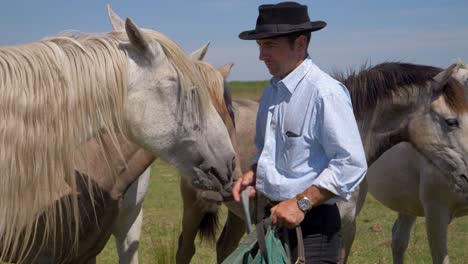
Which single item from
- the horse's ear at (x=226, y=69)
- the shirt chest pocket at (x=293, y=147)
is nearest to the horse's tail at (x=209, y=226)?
the horse's ear at (x=226, y=69)

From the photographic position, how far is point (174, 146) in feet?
10.3

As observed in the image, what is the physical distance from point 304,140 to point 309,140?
23 millimetres

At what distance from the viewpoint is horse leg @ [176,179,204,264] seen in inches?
237

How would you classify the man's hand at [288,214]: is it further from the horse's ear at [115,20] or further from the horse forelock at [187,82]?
the horse's ear at [115,20]

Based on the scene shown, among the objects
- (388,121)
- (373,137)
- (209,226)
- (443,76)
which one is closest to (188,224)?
(209,226)

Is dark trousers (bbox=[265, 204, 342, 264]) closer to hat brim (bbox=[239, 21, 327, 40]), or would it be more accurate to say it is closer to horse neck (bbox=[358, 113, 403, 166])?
Result: hat brim (bbox=[239, 21, 327, 40])

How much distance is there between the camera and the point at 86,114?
289cm

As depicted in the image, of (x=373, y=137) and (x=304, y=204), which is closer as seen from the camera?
(x=304, y=204)

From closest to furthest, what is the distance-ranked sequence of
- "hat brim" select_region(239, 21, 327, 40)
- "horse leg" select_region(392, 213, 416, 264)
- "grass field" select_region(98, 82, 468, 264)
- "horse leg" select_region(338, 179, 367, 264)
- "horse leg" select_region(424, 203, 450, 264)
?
"hat brim" select_region(239, 21, 327, 40) < "horse leg" select_region(338, 179, 367, 264) < "horse leg" select_region(424, 203, 450, 264) < "horse leg" select_region(392, 213, 416, 264) < "grass field" select_region(98, 82, 468, 264)

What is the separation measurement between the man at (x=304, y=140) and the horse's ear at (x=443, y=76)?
2.40 m

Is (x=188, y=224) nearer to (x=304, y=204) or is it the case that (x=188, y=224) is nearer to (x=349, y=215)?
(x=349, y=215)

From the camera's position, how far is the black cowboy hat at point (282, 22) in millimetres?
2791

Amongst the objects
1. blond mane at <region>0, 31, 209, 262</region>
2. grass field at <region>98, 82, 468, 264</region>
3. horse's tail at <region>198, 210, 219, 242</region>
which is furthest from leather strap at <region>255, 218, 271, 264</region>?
horse's tail at <region>198, 210, 219, 242</region>

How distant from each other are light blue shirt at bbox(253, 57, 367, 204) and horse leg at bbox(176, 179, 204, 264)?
3119mm
